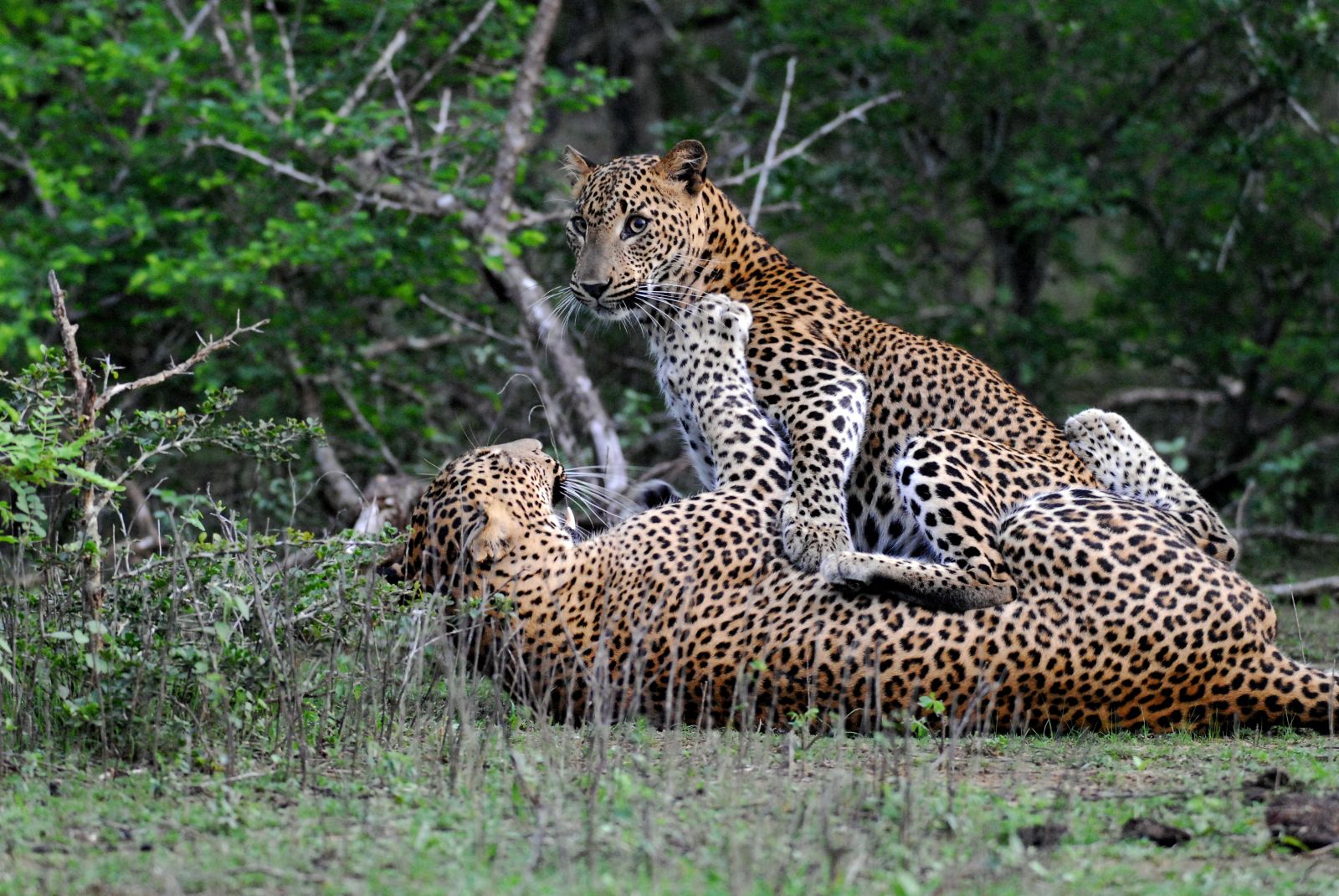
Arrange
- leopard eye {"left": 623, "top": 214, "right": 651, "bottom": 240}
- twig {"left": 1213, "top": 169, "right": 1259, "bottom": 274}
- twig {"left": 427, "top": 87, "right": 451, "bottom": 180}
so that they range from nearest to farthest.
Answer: leopard eye {"left": 623, "top": 214, "right": 651, "bottom": 240}
twig {"left": 427, "top": 87, "right": 451, "bottom": 180}
twig {"left": 1213, "top": 169, "right": 1259, "bottom": 274}

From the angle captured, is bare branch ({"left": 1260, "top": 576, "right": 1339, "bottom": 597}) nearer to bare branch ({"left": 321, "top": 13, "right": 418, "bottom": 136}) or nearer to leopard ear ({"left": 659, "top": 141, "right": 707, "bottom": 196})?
leopard ear ({"left": 659, "top": 141, "right": 707, "bottom": 196})

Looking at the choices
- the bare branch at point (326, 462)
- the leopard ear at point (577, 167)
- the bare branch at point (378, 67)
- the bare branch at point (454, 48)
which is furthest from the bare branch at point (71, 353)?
the bare branch at point (454, 48)

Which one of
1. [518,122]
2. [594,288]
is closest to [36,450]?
[594,288]

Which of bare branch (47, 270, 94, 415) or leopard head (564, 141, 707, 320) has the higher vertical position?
leopard head (564, 141, 707, 320)

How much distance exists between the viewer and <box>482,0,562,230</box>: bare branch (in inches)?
401

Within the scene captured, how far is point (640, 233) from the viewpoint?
7.60 metres

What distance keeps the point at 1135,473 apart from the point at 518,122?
4.94 m

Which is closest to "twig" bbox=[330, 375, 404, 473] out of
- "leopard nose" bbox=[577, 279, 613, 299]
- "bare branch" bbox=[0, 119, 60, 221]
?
"bare branch" bbox=[0, 119, 60, 221]

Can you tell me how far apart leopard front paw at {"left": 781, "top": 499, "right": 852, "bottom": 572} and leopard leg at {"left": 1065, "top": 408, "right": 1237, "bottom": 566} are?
152 cm

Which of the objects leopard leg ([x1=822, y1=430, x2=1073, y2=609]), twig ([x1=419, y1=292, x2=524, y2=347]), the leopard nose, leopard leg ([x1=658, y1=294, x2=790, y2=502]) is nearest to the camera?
leopard leg ([x1=822, y1=430, x2=1073, y2=609])

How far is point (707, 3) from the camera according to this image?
626 inches

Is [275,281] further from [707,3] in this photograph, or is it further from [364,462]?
[707,3]

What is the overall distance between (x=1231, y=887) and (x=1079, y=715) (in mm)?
1914

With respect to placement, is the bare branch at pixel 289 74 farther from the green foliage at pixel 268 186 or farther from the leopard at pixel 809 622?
the leopard at pixel 809 622
